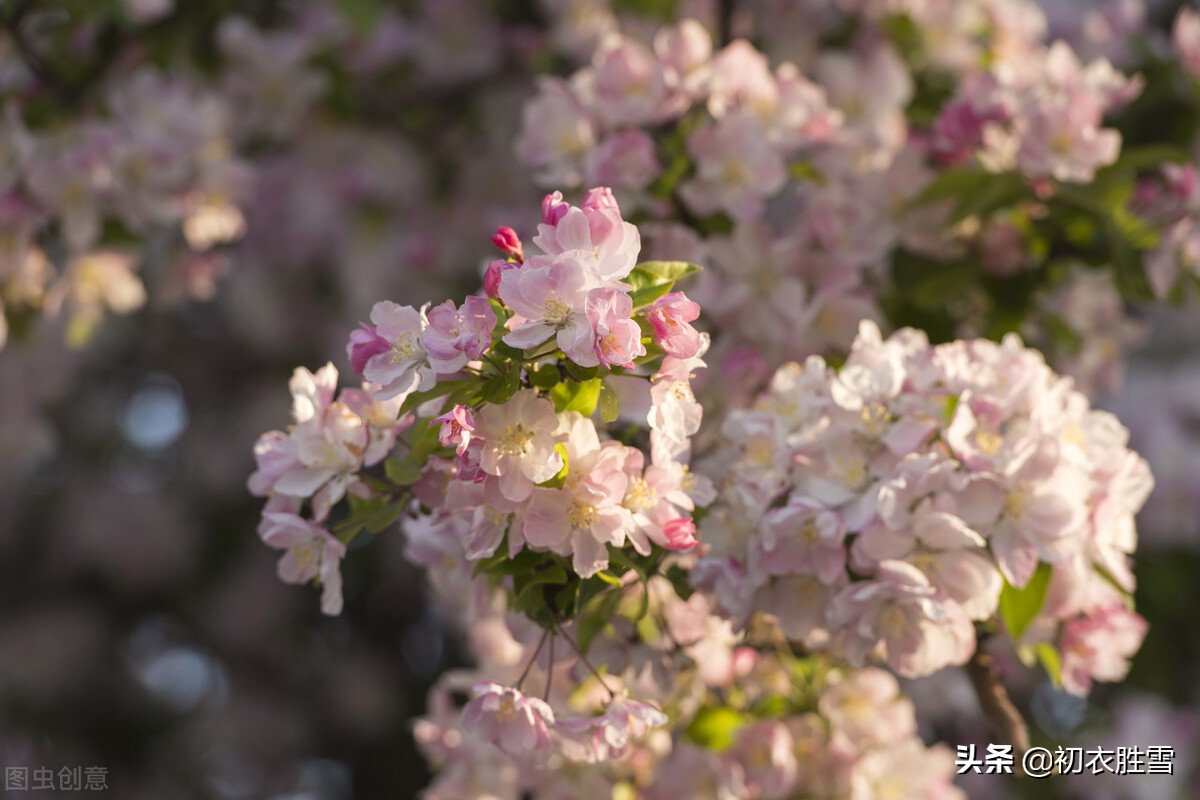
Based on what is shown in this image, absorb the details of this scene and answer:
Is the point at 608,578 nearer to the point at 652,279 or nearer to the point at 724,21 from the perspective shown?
the point at 652,279

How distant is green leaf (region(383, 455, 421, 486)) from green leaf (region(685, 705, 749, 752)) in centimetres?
50

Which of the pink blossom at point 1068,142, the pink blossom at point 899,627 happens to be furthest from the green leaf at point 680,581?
the pink blossom at point 1068,142

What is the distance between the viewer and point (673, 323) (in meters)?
0.88

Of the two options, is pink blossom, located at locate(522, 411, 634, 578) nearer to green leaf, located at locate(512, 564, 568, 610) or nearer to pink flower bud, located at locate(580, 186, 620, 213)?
green leaf, located at locate(512, 564, 568, 610)

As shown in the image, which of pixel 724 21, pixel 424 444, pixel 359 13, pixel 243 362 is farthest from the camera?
pixel 243 362

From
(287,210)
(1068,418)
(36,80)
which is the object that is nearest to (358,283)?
(287,210)

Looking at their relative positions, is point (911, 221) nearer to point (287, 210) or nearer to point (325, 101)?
point (325, 101)

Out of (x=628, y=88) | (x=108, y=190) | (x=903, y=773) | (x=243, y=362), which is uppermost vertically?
(x=628, y=88)

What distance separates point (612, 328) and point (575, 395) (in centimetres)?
8

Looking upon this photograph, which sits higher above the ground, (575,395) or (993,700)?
(575,395)

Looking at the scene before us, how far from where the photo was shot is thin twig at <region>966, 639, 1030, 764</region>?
3.82ft

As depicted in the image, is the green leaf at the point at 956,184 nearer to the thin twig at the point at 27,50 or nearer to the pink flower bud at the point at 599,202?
the pink flower bud at the point at 599,202

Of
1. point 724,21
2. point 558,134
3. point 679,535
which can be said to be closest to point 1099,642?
point 679,535

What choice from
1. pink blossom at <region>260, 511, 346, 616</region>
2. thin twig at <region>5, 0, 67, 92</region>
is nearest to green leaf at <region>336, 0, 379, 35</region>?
thin twig at <region>5, 0, 67, 92</region>
